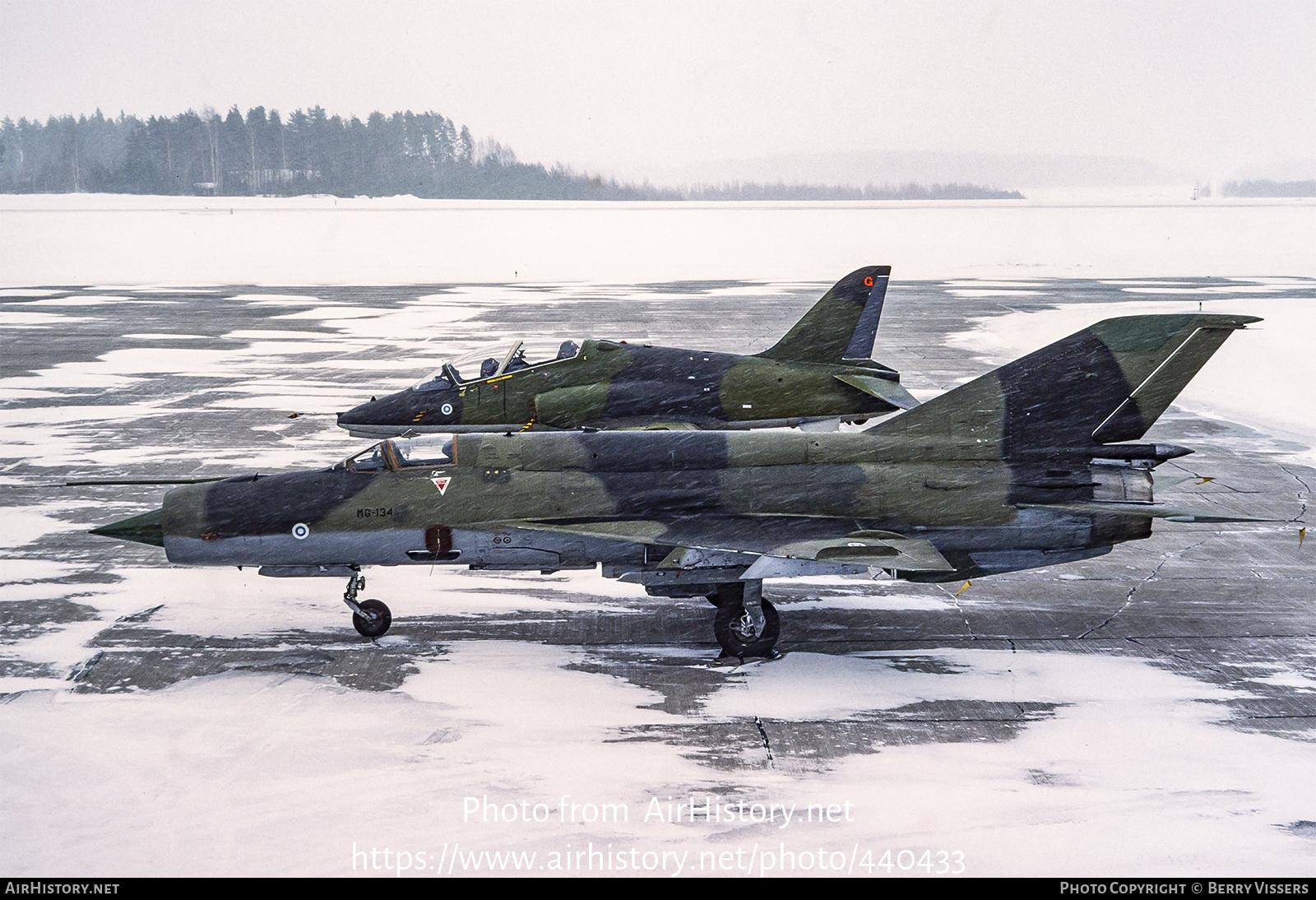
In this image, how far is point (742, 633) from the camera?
1281cm

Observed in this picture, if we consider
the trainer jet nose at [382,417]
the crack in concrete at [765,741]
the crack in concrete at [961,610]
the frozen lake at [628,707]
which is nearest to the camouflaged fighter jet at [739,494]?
the crack in concrete at [961,610]

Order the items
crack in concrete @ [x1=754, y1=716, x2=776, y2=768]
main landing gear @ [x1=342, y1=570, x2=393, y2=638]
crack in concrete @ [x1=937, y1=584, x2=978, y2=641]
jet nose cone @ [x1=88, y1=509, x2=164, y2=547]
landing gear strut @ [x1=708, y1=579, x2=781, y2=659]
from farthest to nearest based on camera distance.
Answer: crack in concrete @ [x1=937, y1=584, x2=978, y2=641], main landing gear @ [x1=342, y1=570, x2=393, y2=638], jet nose cone @ [x1=88, y1=509, x2=164, y2=547], landing gear strut @ [x1=708, y1=579, x2=781, y2=659], crack in concrete @ [x1=754, y1=716, x2=776, y2=768]

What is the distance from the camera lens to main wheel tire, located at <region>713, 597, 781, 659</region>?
1280 centimetres

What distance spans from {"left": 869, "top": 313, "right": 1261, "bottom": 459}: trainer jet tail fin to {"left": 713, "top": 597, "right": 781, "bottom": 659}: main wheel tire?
2.73 m

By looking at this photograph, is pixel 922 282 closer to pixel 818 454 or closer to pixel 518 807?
pixel 818 454

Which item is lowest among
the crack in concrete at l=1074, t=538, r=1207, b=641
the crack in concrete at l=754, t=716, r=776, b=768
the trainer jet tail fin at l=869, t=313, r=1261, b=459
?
the crack in concrete at l=754, t=716, r=776, b=768

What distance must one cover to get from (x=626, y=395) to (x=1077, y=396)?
8.72 m

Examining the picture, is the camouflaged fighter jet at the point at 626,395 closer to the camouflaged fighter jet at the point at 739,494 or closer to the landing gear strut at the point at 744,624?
the camouflaged fighter jet at the point at 739,494

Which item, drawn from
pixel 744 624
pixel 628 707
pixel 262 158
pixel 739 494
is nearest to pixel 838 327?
pixel 739 494

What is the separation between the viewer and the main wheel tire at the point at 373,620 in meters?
13.4

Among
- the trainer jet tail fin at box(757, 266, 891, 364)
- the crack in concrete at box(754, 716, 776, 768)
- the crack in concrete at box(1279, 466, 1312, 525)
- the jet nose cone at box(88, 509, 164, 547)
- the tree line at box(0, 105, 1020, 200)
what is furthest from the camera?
the tree line at box(0, 105, 1020, 200)

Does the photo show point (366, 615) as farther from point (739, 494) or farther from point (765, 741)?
point (765, 741)

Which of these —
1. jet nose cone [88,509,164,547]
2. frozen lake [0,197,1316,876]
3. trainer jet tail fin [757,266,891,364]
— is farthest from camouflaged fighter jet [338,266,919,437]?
jet nose cone [88,509,164,547]

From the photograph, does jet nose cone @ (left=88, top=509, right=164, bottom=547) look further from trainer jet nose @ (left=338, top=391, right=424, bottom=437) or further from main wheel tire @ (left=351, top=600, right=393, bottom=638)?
trainer jet nose @ (left=338, top=391, right=424, bottom=437)
